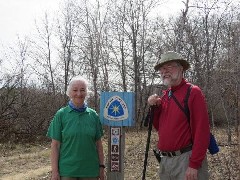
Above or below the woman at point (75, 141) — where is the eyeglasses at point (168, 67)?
above

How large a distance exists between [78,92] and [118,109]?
0.65 metres

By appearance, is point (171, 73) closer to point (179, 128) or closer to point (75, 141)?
point (179, 128)

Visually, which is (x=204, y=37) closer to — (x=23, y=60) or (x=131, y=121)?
(x=23, y=60)

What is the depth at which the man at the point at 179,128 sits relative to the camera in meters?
3.37

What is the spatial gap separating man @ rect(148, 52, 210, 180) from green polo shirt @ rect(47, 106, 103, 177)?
698 mm

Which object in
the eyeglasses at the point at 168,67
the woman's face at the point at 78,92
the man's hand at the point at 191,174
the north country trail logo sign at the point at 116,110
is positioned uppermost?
the eyeglasses at the point at 168,67

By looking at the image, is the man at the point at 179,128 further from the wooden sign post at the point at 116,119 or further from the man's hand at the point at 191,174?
the wooden sign post at the point at 116,119

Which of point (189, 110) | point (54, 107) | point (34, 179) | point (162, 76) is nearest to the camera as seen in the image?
point (189, 110)

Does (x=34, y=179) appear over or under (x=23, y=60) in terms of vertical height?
under

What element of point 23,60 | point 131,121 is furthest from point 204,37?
point 131,121

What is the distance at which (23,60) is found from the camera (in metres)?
23.8

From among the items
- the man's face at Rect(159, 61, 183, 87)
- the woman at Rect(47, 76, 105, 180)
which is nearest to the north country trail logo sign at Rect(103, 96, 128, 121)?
the woman at Rect(47, 76, 105, 180)

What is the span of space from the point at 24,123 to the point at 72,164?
16173mm

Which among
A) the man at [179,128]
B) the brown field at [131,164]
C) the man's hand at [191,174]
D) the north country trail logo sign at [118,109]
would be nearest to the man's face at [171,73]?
the man at [179,128]
